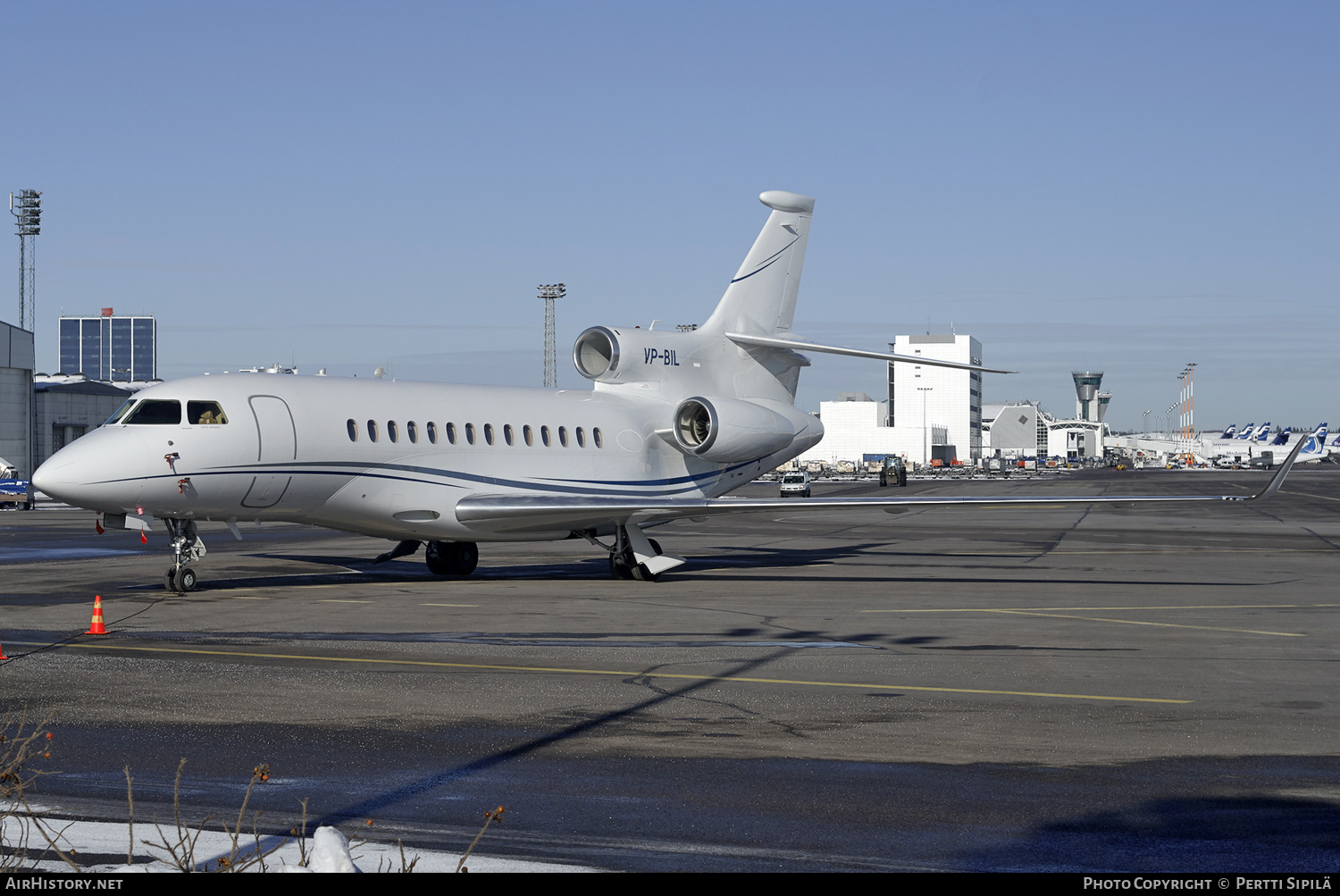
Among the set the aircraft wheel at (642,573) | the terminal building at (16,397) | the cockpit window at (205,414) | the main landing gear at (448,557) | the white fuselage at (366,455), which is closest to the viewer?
the white fuselage at (366,455)

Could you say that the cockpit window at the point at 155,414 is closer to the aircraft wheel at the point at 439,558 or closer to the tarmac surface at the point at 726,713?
the tarmac surface at the point at 726,713

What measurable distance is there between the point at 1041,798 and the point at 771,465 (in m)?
21.1

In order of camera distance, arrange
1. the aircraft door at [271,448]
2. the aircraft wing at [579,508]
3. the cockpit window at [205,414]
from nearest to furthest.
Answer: the cockpit window at [205,414] → the aircraft door at [271,448] → the aircraft wing at [579,508]

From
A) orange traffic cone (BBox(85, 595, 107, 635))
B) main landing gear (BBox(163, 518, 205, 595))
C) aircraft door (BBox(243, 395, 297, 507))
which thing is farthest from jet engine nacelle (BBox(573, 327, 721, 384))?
orange traffic cone (BBox(85, 595, 107, 635))

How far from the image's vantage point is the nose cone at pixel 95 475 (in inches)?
738

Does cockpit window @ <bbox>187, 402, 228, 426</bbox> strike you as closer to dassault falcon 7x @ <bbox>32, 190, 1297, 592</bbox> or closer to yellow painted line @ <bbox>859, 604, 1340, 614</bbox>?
dassault falcon 7x @ <bbox>32, 190, 1297, 592</bbox>

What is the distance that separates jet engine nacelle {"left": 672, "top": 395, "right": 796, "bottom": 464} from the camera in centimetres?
2605

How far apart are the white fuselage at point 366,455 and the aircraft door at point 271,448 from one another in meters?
0.02

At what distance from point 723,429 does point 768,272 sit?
15.0 feet

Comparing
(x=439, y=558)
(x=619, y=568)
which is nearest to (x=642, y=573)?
(x=619, y=568)

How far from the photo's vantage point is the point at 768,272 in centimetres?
2864

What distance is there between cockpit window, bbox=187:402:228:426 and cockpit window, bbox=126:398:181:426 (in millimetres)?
172

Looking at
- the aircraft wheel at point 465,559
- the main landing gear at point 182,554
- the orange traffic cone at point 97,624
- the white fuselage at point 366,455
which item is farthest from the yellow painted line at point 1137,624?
the main landing gear at point 182,554

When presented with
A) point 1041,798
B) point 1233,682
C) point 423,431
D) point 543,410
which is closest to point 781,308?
point 543,410
